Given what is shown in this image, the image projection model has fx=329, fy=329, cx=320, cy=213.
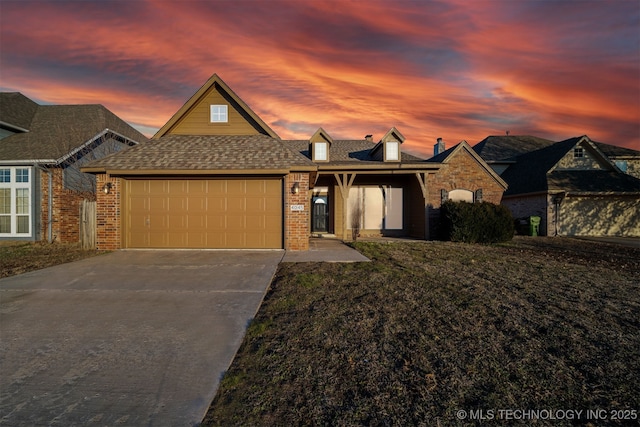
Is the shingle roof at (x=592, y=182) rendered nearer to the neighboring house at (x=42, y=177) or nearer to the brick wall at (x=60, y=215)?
the brick wall at (x=60, y=215)

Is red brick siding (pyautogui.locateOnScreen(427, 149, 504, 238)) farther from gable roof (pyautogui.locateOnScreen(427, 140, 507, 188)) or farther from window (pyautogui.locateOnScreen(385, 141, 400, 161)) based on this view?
window (pyautogui.locateOnScreen(385, 141, 400, 161))

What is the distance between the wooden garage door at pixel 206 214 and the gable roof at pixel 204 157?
1.86ft

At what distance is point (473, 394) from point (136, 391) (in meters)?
3.11

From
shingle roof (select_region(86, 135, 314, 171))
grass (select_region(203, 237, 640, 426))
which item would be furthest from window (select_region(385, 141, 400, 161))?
grass (select_region(203, 237, 640, 426))

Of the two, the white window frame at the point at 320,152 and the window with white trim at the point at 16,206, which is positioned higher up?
the white window frame at the point at 320,152

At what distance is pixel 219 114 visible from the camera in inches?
542

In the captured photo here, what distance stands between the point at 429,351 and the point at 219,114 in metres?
12.7

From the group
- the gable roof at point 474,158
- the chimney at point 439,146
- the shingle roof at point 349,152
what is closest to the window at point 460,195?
the gable roof at point 474,158

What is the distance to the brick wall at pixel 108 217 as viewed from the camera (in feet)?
36.6

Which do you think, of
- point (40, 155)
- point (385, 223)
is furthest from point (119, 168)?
point (385, 223)

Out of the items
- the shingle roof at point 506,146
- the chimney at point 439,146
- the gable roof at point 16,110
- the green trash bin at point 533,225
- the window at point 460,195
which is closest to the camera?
the gable roof at point 16,110

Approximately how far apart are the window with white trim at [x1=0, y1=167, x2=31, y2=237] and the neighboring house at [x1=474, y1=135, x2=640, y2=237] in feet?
86.2

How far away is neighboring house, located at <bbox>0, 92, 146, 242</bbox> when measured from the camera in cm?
1425

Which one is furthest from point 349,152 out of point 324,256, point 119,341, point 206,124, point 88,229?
point 119,341
